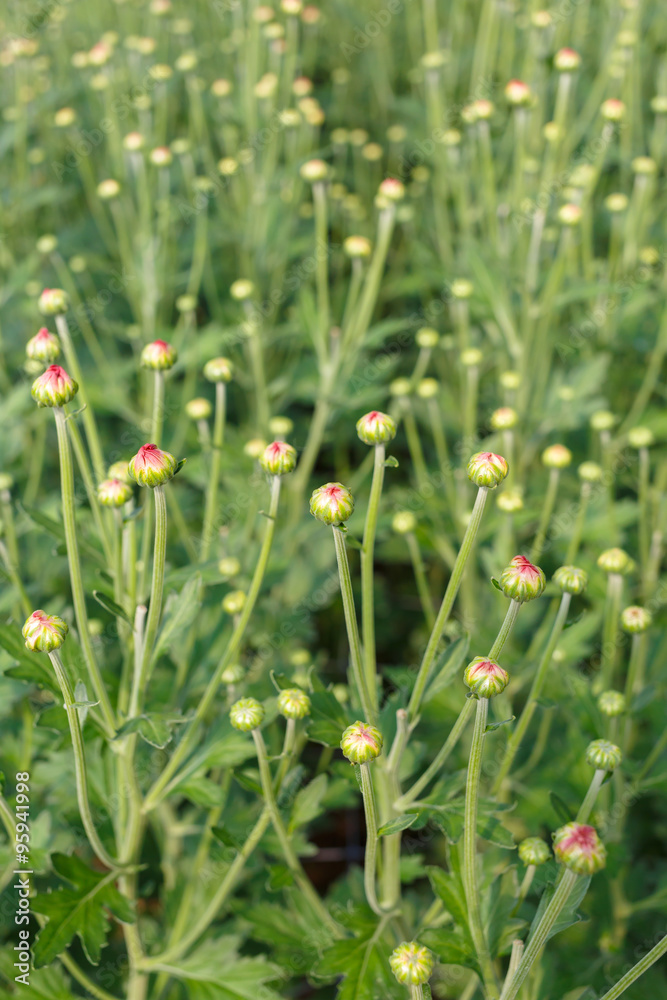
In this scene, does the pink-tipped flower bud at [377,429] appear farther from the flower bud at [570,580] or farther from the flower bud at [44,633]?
the flower bud at [44,633]

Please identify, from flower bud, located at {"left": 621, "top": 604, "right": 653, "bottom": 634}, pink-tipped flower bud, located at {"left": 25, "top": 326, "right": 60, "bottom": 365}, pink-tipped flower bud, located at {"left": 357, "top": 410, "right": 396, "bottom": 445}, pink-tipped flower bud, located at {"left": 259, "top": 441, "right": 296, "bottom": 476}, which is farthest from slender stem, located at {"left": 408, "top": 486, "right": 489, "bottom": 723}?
pink-tipped flower bud, located at {"left": 25, "top": 326, "right": 60, "bottom": 365}

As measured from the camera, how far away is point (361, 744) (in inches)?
35.2

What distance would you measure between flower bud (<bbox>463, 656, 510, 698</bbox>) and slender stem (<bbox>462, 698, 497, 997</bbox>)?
0.4 inches

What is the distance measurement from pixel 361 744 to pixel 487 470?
0.32 metres

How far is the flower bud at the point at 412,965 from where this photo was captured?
34.9 inches

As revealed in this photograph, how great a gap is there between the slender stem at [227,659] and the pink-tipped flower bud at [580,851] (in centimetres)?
43

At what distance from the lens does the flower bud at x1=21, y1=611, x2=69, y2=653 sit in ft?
2.99

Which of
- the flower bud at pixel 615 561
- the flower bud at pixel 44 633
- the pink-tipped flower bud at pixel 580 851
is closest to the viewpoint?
the pink-tipped flower bud at pixel 580 851

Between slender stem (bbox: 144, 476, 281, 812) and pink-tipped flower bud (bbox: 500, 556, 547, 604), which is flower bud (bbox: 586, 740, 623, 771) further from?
slender stem (bbox: 144, 476, 281, 812)

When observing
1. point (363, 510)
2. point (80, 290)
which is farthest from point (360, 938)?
point (80, 290)

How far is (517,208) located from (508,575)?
1498 millimetres

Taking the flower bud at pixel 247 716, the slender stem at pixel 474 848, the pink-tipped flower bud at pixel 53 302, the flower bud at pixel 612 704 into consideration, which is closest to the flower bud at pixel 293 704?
the flower bud at pixel 247 716

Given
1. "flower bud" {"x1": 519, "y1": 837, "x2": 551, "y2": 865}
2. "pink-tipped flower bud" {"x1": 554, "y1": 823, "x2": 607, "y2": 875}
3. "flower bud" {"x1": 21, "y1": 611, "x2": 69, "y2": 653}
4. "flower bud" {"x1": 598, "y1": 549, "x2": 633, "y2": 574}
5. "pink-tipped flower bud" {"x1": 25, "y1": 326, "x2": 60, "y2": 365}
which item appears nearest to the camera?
"pink-tipped flower bud" {"x1": 554, "y1": 823, "x2": 607, "y2": 875}

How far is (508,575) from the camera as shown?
878mm
